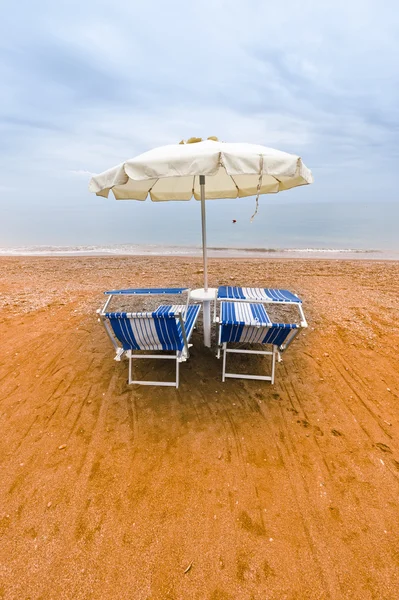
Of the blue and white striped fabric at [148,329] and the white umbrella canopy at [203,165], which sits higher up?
the white umbrella canopy at [203,165]

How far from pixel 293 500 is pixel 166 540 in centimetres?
93

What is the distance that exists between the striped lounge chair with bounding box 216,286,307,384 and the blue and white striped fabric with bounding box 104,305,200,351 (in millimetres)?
510

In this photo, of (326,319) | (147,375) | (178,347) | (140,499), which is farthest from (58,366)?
(326,319)

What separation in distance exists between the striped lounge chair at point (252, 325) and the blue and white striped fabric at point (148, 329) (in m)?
0.51

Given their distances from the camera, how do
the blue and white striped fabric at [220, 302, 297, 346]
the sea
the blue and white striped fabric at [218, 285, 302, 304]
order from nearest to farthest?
1. the blue and white striped fabric at [220, 302, 297, 346]
2. the blue and white striped fabric at [218, 285, 302, 304]
3. the sea

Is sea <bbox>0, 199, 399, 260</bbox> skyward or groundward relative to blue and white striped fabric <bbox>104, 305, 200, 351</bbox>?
groundward

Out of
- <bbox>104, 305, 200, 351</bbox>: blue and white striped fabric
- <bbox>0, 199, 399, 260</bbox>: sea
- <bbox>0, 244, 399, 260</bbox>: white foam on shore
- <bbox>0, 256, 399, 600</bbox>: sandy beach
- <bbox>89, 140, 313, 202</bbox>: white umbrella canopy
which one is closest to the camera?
<bbox>0, 256, 399, 600</bbox>: sandy beach

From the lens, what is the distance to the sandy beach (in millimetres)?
1812

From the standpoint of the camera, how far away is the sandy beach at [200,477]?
1812 millimetres

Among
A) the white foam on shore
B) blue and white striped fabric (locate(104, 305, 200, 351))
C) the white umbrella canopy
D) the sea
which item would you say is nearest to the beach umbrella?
the white umbrella canopy

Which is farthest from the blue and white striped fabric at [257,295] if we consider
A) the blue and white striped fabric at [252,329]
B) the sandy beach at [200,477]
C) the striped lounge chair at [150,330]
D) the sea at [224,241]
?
the sea at [224,241]

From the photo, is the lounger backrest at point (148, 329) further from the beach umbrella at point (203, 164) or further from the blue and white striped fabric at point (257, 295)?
the beach umbrella at point (203, 164)

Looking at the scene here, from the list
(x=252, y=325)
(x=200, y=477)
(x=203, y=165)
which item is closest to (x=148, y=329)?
(x=252, y=325)

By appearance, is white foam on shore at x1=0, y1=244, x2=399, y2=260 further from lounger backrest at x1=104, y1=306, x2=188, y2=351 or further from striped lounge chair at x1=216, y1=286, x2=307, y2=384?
lounger backrest at x1=104, y1=306, x2=188, y2=351
